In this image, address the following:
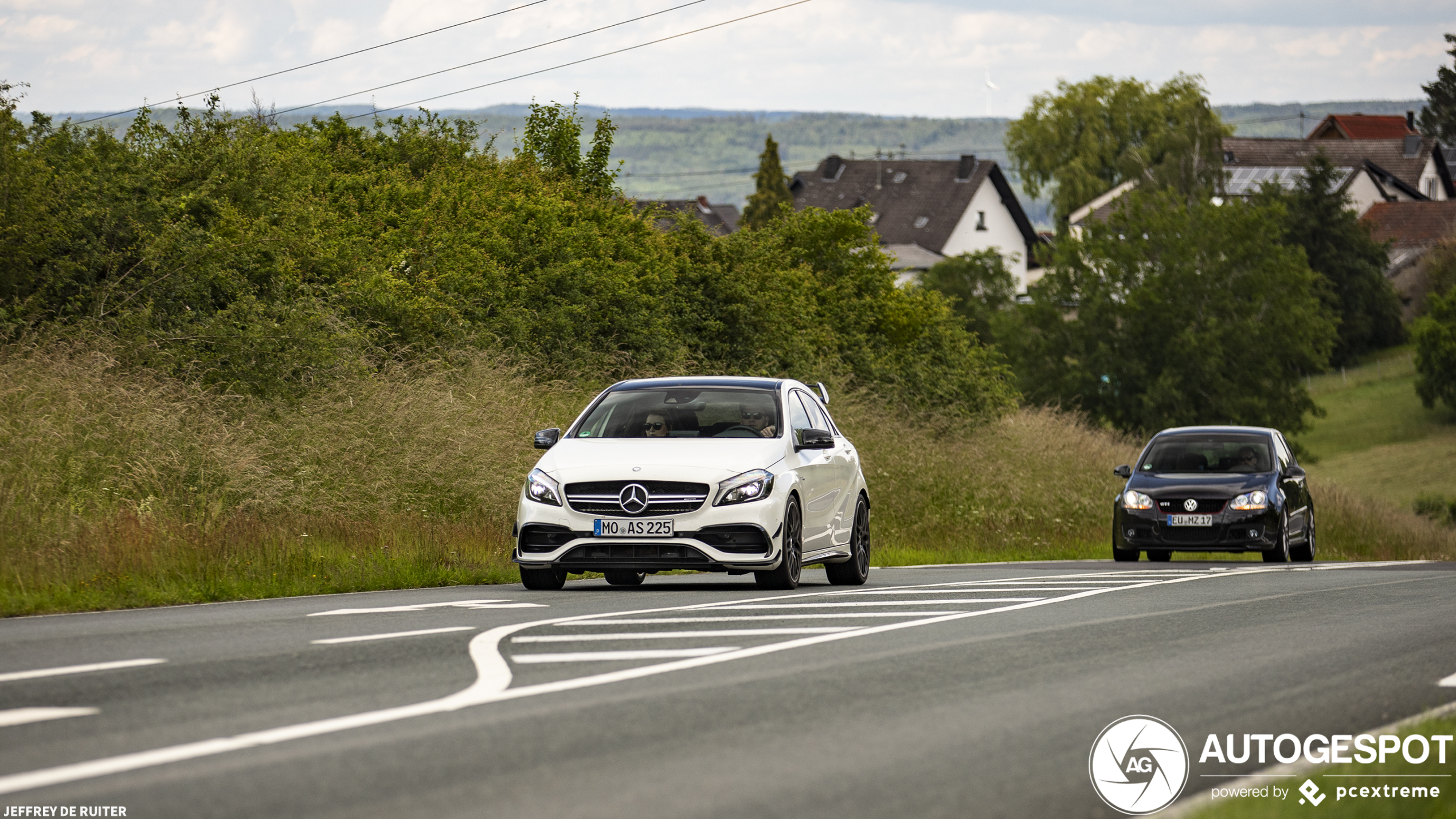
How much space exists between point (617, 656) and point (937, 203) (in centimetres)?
10856

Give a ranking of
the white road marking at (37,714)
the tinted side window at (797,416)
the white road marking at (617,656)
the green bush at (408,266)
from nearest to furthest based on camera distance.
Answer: the white road marking at (37,714) < the white road marking at (617,656) < the tinted side window at (797,416) < the green bush at (408,266)

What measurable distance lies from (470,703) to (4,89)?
16165 mm

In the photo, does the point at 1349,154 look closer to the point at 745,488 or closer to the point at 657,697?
the point at 745,488

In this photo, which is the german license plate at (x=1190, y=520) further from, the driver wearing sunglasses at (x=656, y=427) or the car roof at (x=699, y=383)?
the driver wearing sunglasses at (x=656, y=427)

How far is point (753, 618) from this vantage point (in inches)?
454

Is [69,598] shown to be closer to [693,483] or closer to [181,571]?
[181,571]

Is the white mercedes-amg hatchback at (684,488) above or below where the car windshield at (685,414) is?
below

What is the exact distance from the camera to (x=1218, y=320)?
70188mm

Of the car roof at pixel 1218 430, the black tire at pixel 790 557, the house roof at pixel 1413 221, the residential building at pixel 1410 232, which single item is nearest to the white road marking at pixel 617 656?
the black tire at pixel 790 557

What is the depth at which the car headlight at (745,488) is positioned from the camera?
13531 millimetres

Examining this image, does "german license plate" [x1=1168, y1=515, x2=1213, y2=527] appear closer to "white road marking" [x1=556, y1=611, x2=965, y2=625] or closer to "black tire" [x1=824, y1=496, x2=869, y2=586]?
"black tire" [x1=824, y1=496, x2=869, y2=586]

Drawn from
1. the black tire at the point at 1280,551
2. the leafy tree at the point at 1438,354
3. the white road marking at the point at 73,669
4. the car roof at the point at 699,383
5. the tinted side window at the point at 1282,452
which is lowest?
the leafy tree at the point at 1438,354

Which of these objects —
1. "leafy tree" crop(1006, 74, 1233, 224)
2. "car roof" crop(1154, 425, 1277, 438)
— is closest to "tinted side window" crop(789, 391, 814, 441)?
"car roof" crop(1154, 425, 1277, 438)

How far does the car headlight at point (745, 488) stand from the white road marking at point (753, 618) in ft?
5.52
